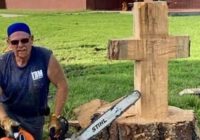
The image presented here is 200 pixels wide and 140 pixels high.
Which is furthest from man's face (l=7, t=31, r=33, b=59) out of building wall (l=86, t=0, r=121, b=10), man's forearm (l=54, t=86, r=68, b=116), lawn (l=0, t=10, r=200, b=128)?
building wall (l=86, t=0, r=121, b=10)

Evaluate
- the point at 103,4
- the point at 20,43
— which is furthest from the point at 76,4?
the point at 20,43

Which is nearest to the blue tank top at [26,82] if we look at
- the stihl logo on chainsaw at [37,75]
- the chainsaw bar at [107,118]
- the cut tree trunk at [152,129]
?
the stihl logo on chainsaw at [37,75]

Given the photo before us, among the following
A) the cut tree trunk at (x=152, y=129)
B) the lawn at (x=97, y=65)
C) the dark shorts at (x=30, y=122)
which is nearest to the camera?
the dark shorts at (x=30, y=122)

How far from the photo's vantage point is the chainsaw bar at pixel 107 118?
458 cm

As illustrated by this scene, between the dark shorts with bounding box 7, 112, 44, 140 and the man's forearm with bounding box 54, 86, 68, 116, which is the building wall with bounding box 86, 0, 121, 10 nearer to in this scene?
the dark shorts with bounding box 7, 112, 44, 140

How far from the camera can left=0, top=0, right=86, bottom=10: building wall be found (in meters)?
30.3

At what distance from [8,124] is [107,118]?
31.7 inches

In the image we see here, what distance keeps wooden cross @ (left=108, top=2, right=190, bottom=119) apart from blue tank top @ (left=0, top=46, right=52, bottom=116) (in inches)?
21.7

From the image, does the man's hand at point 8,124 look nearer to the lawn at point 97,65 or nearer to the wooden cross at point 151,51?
the wooden cross at point 151,51

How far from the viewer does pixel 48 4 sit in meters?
31.1

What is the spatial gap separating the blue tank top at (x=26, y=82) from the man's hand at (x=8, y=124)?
22 cm

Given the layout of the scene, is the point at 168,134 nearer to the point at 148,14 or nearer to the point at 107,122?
the point at 107,122

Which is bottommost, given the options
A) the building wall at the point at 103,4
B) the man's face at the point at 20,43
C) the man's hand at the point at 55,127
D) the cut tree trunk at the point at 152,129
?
the building wall at the point at 103,4

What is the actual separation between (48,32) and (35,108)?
12174 millimetres
